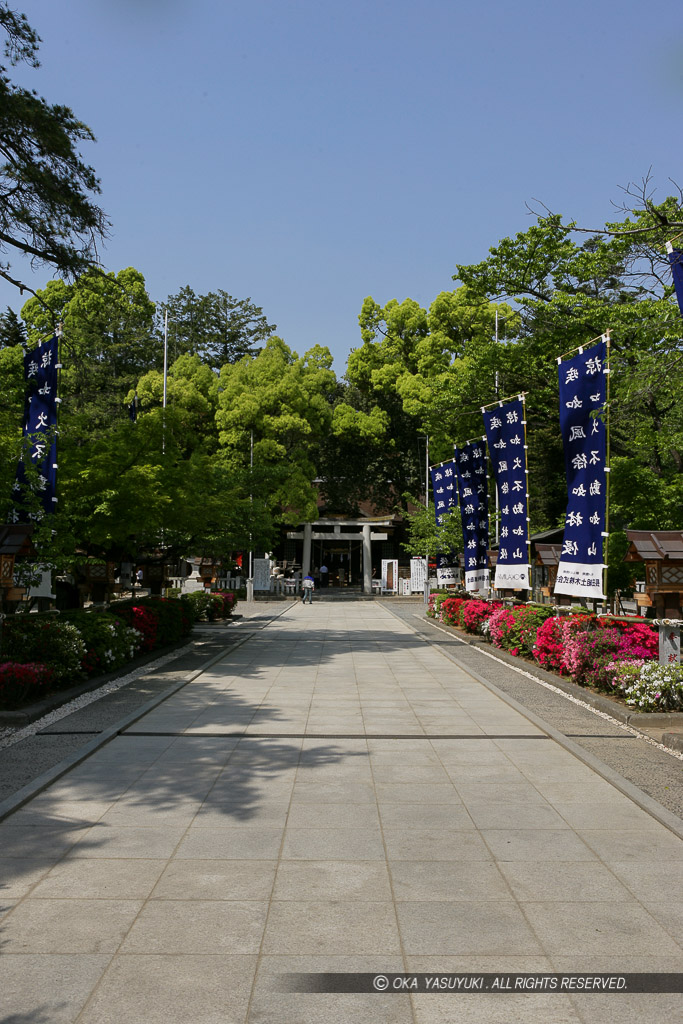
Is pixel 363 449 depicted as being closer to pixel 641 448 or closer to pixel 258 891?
pixel 641 448

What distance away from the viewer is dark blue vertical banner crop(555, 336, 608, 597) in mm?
11930

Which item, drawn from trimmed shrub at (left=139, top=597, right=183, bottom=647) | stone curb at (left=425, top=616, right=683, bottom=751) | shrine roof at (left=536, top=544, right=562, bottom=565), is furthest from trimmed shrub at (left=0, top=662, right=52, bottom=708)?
shrine roof at (left=536, top=544, right=562, bottom=565)

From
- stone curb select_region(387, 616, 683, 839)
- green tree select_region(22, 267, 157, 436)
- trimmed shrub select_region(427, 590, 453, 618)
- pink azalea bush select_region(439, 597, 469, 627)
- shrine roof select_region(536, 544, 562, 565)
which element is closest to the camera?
stone curb select_region(387, 616, 683, 839)

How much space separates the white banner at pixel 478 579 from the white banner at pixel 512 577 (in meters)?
3.07

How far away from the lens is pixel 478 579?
19984 mm

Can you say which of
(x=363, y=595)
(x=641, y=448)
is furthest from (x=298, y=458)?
(x=641, y=448)

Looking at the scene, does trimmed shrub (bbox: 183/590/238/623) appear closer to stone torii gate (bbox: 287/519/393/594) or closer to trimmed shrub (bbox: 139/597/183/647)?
trimmed shrub (bbox: 139/597/183/647)

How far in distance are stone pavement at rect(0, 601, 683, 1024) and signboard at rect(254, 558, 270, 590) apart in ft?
105

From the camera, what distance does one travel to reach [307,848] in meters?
5.47

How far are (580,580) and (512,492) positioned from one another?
4.30m

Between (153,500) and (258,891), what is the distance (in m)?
10.9

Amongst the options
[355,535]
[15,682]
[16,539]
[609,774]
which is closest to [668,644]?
[609,774]

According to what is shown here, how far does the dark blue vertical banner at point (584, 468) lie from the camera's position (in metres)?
11.9

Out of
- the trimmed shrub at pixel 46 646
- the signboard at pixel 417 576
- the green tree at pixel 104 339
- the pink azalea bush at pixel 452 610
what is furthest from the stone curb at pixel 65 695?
the signboard at pixel 417 576
